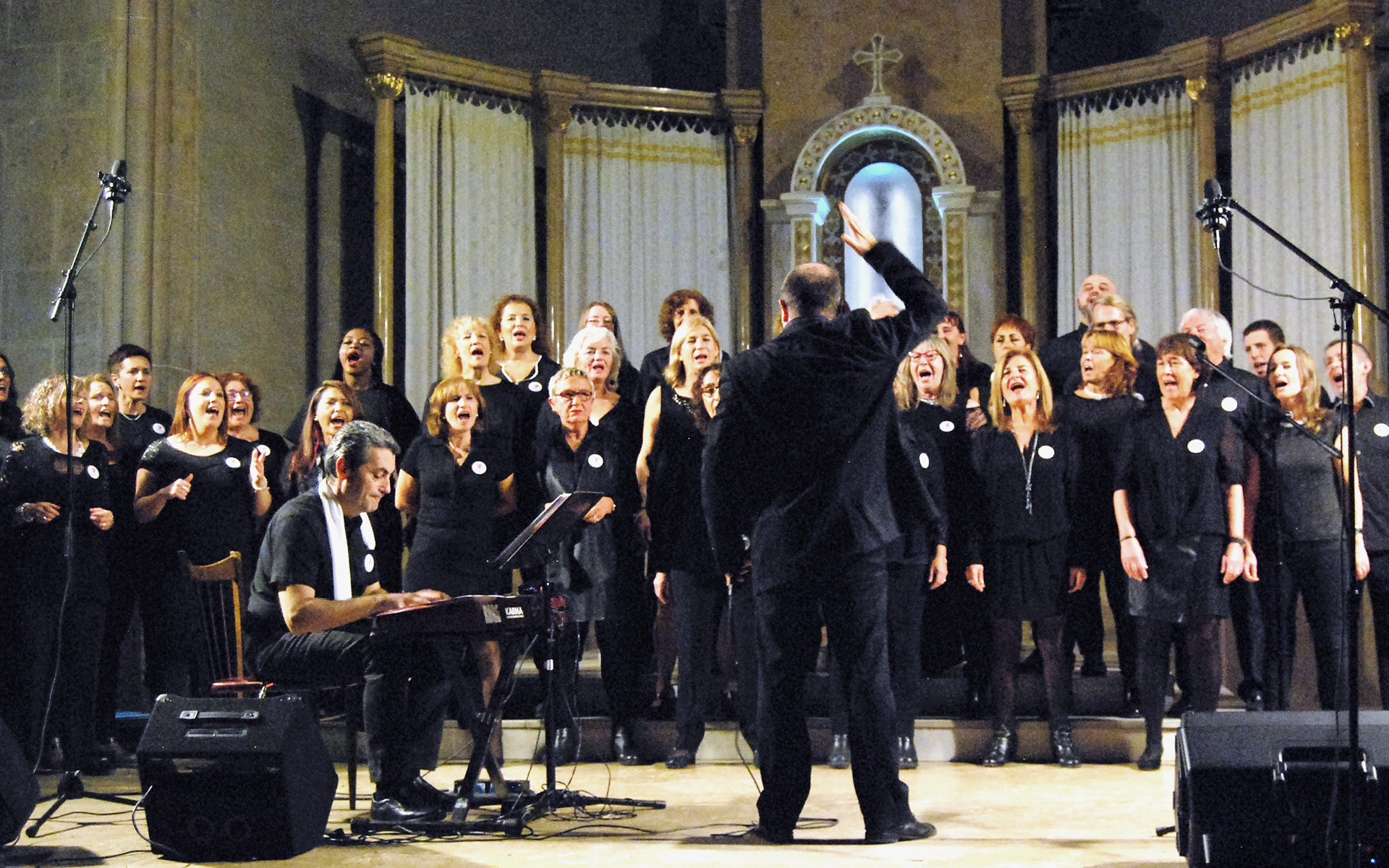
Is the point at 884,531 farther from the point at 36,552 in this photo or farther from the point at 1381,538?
the point at 36,552

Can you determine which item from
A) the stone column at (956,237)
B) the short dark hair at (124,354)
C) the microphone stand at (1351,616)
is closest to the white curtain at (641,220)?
the stone column at (956,237)

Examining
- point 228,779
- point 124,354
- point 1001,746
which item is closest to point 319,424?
point 124,354

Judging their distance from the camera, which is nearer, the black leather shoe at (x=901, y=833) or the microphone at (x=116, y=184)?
the black leather shoe at (x=901, y=833)

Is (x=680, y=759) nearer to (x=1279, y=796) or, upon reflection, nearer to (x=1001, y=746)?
(x=1001, y=746)

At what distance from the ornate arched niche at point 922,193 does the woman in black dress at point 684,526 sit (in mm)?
3261

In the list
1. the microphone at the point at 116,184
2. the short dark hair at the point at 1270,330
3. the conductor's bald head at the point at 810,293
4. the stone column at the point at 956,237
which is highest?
the stone column at the point at 956,237

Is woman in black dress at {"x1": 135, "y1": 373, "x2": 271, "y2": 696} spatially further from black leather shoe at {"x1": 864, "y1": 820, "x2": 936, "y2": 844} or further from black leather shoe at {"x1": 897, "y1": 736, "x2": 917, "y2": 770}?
black leather shoe at {"x1": 864, "y1": 820, "x2": 936, "y2": 844}

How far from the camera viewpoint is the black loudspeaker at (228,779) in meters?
3.70

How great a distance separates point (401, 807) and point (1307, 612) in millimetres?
3390

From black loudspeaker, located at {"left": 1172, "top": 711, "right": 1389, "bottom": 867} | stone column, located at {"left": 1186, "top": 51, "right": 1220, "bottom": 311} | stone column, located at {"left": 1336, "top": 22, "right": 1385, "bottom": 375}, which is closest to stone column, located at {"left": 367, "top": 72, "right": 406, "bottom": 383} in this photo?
stone column, located at {"left": 1186, "top": 51, "right": 1220, "bottom": 311}

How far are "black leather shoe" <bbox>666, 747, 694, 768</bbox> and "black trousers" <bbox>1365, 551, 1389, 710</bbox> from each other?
2.53m

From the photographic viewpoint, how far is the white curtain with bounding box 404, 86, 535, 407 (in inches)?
331

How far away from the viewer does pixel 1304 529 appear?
18.0 feet

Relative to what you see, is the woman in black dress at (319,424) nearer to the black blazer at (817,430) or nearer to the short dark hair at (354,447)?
the short dark hair at (354,447)
